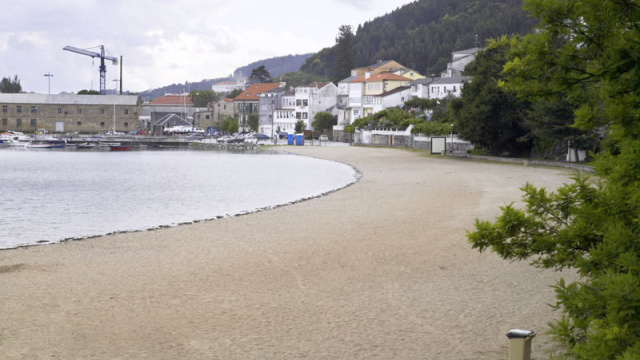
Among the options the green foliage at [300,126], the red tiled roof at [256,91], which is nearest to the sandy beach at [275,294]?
the green foliage at [300,126]

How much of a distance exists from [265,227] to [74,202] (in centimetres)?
1466

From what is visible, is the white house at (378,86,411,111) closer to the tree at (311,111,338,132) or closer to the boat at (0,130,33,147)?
the tree at (311,111,338,132)

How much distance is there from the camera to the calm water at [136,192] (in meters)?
24.2

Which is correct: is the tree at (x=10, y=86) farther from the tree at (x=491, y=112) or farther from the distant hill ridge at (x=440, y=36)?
the tree at (x=491, y=112)

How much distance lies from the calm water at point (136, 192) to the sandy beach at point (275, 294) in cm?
397

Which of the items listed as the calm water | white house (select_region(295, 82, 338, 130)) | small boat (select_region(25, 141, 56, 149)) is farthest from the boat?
white house (select_region(295, 82, 338, 130))

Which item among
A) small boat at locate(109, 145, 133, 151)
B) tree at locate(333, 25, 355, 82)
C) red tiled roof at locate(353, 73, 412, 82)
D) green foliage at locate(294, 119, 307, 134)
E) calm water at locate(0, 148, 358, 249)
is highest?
tree at locate(333, 25, 355, 82)

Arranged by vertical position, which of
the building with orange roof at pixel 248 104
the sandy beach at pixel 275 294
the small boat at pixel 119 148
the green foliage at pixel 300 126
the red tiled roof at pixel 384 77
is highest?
the red tiled roof at pixel 384 77

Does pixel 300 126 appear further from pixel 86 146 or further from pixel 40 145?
pixel 40 145

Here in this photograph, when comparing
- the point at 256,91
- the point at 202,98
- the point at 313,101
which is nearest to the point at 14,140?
the point at 313,101

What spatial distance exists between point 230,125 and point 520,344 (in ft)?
401

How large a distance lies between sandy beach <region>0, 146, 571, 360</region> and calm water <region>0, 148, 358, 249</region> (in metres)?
3.97

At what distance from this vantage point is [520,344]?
7.44 m

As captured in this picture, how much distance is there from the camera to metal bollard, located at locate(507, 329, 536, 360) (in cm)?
740
